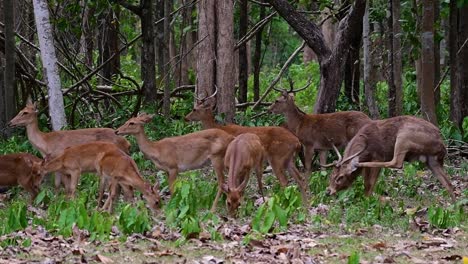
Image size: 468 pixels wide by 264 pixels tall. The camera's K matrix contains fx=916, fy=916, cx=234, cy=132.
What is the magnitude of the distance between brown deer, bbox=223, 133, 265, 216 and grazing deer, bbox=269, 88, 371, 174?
2271 mm

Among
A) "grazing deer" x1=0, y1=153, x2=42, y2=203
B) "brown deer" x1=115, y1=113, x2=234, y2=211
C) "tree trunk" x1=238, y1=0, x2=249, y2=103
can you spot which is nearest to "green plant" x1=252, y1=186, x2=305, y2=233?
"brown deer" x1=115, y1=113, x2=234, y2=211

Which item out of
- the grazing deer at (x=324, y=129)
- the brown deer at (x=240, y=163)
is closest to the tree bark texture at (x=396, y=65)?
the grazing deer at (x=324, y=129)

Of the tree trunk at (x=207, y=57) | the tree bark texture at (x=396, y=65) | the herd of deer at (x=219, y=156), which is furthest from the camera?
the tree trunk at (x=207, y=57)

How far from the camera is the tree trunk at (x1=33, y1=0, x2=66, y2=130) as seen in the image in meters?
13.8

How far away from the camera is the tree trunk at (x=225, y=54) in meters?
16.5

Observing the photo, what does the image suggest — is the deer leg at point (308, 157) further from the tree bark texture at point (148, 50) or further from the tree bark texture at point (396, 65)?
the tree bark texture at point (148, 50)

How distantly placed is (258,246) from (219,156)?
12.9 ft

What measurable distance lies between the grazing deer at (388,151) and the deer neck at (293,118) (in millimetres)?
2613

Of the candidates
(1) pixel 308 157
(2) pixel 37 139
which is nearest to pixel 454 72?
(1) pixel 308 157

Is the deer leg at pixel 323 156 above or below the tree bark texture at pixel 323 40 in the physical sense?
below

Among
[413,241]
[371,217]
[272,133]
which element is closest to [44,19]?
[272,133]

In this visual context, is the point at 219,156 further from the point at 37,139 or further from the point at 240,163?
the point at 37,139

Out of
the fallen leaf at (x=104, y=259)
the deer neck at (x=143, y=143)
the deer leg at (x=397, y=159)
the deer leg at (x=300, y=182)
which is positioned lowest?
the deer leg at (x=300, y=182)

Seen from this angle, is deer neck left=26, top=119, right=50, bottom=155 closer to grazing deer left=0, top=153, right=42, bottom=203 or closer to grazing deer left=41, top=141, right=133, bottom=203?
grazing deer left=0, top=153, right=42, bottom=203
